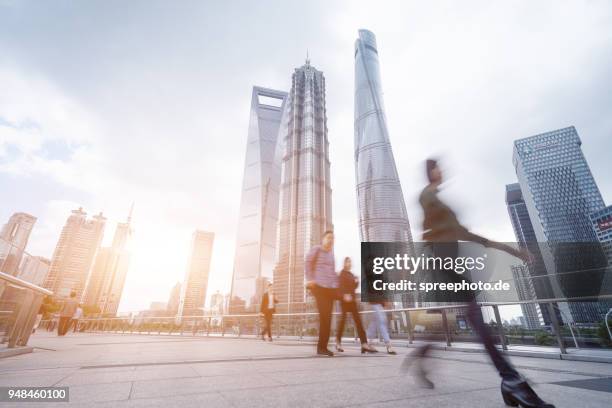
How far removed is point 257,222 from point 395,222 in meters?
46.5

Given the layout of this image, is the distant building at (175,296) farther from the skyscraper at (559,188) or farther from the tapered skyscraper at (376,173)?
the skyscraper at (559,188)

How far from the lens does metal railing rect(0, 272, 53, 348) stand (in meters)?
4.27

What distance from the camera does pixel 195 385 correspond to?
7.22ft

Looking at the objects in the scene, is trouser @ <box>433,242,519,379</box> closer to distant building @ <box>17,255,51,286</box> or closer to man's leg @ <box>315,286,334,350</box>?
man's leg @ <box>315,286,334,350</box>

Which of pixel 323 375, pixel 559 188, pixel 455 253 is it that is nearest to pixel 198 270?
pixel 559 188

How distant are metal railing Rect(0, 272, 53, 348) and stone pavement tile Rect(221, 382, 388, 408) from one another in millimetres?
4297

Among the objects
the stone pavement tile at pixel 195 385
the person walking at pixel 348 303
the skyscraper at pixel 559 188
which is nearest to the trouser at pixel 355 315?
the person walking at pixel 348 303

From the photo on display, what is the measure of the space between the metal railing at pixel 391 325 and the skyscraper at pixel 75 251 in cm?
9516

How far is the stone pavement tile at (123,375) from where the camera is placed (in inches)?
93.2

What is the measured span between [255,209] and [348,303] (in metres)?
88.5

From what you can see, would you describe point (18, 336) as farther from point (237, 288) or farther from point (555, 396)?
point (237, 288)

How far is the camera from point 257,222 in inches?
3649

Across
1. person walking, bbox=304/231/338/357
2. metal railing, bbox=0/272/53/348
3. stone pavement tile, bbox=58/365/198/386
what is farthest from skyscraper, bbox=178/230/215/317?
stone pavement tile, bbox=58/365/198/386

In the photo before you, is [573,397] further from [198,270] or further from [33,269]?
[198,270]
